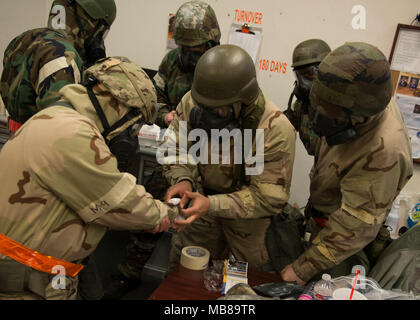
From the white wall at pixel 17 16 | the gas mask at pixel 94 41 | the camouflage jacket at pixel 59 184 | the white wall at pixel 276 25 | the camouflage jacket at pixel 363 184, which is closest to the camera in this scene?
the camouflage jacket at pixel 59 184

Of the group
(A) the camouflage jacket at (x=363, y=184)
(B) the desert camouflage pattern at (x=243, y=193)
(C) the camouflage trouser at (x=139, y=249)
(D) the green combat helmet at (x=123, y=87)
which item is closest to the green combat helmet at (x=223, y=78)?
(B) the desert camouflage pattern at (x=243, y=193)

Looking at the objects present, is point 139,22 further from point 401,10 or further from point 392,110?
point 392,110

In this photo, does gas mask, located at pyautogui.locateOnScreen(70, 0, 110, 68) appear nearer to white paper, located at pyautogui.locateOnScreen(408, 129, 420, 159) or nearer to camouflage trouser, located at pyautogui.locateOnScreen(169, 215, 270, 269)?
camouflage trouser, located at pyautogui.locateOnScreen(169, 215, 270, 269)

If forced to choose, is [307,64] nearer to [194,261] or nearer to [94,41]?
[94,41]

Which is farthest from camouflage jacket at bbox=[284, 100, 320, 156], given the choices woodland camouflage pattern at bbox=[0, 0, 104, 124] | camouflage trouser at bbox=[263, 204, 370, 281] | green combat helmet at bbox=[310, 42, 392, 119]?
woodland camouflage pattern at bbox=[0, 0, 104, 124]

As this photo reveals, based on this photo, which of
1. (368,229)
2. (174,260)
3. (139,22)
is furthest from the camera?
(139,22)

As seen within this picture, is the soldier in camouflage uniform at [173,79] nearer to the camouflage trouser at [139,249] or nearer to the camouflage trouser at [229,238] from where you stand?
the camouflage trouser at [139,249]

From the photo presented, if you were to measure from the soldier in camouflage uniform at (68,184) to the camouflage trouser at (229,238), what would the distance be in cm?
69

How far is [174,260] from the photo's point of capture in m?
1.99

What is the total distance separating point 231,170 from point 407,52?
1.91 meters

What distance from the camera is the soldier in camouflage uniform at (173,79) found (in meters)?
2.25
